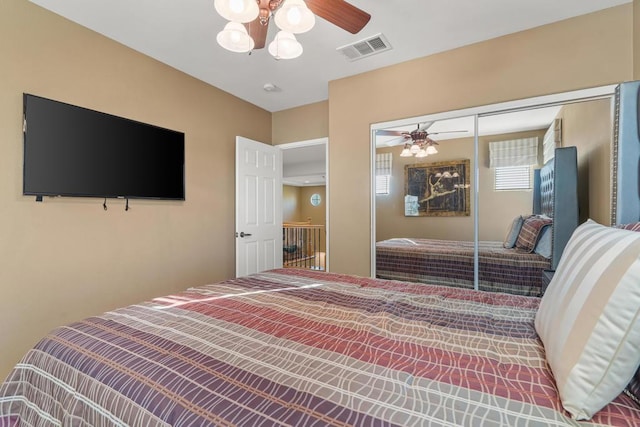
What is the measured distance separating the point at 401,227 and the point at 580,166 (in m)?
1.49

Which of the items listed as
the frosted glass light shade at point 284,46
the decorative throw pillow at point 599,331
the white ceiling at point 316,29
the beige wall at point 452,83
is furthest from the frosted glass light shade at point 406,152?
the decorative throw pillow at point 599,331

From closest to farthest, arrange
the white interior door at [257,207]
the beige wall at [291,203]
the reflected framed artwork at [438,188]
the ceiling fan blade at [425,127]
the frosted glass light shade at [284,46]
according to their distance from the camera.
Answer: the frosted glass light shade at [284,46] < the reflected framed artwork at [438,188] < the ceiling fan blade at [425,127] < the white interior door at [257,207] < the beige wall at [291,203]

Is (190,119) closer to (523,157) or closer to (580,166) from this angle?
(523,157)

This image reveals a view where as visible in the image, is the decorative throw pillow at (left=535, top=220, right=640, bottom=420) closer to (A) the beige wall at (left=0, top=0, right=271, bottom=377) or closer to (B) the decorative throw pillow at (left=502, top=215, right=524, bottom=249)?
(B) the decorative throw pillow at (left=502, top=215, right=524, bottom=249)

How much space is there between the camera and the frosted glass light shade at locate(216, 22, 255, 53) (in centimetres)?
166

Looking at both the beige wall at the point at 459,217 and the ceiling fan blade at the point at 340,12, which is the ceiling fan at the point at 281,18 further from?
the beige wall at the point at 459,217

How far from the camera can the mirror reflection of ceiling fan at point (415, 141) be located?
2.89 metres

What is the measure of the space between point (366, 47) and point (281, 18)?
1.35 meters

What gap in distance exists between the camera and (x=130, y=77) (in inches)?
101

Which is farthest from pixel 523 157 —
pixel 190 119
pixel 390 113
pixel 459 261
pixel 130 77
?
pixel 130 77

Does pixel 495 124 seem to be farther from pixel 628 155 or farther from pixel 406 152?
pixel 628 155

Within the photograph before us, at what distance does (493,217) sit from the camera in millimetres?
2572

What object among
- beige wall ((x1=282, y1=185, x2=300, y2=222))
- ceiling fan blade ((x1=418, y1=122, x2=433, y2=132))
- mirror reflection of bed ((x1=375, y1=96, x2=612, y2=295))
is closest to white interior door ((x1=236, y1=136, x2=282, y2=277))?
mirror reflection of bed ((x1=375, y1=96, x2=612, y2=295))

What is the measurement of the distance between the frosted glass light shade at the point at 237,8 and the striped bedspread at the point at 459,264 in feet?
7.68
